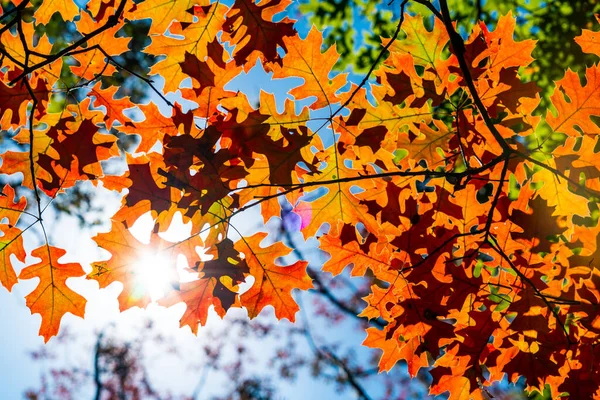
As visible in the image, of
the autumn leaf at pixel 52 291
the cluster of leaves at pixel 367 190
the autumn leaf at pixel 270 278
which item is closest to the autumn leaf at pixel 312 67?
the cluster of leaves at pixel 367 190

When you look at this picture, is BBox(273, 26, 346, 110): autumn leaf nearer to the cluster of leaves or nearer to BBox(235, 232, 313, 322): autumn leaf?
the cluster of leaves

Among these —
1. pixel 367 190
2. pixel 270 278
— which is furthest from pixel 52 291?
pixel 367 190

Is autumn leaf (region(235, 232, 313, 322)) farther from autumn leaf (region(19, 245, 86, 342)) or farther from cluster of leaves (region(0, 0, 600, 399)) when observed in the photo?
autumn leaf (region(19, 245, 86, 342))

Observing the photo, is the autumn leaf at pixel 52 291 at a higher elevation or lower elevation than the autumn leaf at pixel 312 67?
lower

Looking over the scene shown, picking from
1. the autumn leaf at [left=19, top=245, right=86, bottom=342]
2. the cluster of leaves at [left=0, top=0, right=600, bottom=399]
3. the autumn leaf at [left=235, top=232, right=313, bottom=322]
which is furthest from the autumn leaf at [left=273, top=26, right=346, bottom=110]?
the autumn leaf at [left=19, top=245, right=86, bottom=342]

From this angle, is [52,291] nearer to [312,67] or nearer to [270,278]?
[270,278]

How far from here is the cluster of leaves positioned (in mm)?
1727

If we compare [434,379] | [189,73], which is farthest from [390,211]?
[189,73]

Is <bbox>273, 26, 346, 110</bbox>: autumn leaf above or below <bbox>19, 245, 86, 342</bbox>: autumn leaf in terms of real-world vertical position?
above

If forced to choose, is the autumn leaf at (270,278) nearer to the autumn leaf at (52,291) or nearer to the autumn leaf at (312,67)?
the autumn leaf at (312,67)

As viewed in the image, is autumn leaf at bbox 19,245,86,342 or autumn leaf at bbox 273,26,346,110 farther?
autumn leaf at bbox 19,245,86,342

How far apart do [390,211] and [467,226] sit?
1.18ft

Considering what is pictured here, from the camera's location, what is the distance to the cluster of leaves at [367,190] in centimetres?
173

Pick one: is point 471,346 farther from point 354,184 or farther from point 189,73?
point 189,73
